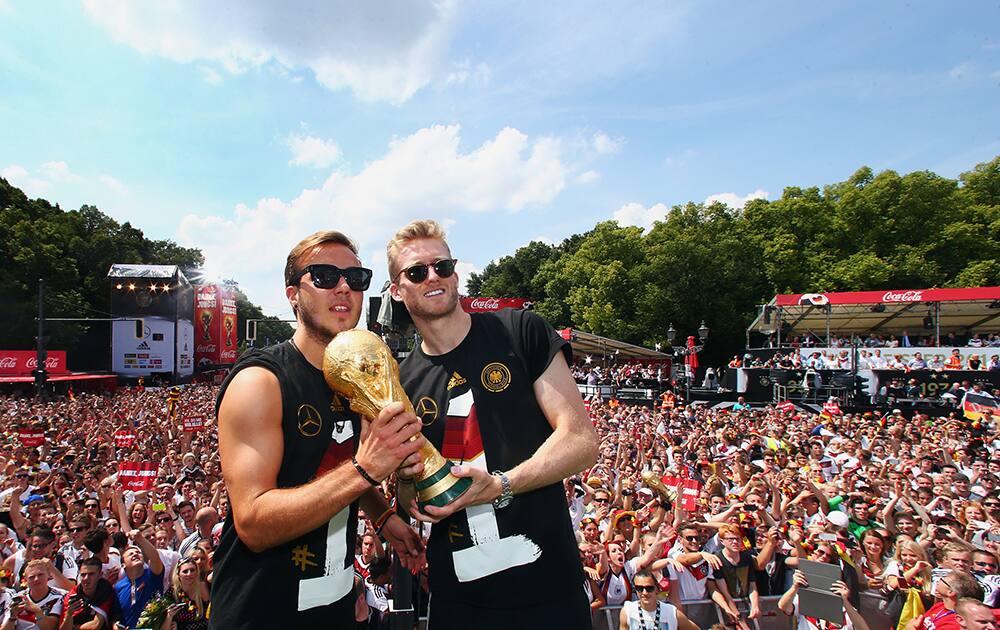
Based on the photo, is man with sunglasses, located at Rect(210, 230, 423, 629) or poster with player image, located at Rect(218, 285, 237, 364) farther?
poster with player image, located at Rect(218, 285, 237, 364)

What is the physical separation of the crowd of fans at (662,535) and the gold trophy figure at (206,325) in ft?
152

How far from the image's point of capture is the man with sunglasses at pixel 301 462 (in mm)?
1767

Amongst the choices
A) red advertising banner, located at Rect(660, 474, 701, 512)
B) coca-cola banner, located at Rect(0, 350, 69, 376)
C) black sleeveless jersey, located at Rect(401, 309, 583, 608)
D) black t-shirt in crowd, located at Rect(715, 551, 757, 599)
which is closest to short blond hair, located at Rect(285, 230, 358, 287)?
black sleeveless jersey, located at Rect(401, 309, 583, 608)

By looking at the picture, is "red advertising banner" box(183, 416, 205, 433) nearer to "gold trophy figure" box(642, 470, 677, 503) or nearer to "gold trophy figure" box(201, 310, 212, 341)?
"gold trophy figure" box(642, 470, 677, 503)

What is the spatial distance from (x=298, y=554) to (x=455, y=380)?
32.2 inches

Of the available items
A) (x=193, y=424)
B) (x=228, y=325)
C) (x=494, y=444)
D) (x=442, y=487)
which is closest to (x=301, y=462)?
(x=442, y=487)

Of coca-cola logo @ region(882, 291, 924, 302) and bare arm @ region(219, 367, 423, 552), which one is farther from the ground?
coca-cola logo @ region(882, 291, 924, 302)

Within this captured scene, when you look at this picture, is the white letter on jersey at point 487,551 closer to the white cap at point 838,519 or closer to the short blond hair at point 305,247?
the short blond hair at point 305,247

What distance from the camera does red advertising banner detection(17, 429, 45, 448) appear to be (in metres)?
11.7

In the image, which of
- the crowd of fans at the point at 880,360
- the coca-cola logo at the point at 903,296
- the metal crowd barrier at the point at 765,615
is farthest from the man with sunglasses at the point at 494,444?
the coca-cola logo at the point at 903,296

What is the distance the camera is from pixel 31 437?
11.8 meters

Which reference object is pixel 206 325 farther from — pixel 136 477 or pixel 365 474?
pixel 365 474

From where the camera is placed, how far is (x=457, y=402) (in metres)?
2.18

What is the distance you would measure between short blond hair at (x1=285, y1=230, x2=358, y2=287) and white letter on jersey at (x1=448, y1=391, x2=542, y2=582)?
1026mm
